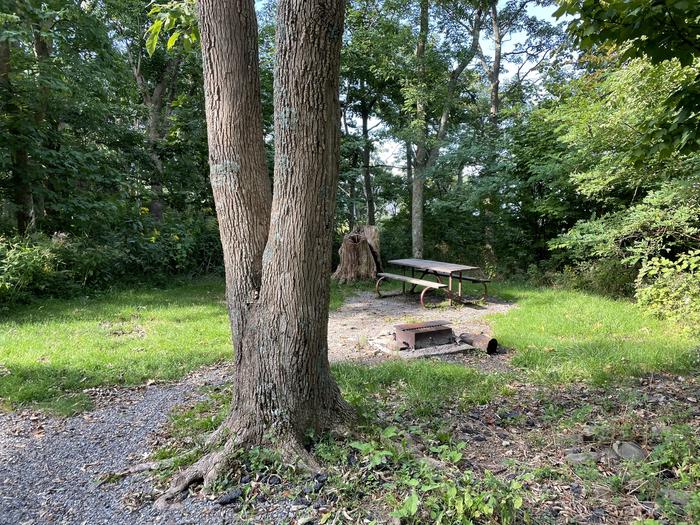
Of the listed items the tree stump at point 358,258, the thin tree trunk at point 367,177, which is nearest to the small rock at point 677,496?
the tree stump at point 358,258

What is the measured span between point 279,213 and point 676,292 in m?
6.65

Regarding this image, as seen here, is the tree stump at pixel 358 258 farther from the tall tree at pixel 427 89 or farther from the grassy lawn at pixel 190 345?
the grassy lawn at pixel 190 345

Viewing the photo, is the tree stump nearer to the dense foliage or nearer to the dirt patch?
the dirt patch

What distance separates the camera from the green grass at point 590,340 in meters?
4.58

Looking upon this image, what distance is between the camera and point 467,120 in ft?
55.1

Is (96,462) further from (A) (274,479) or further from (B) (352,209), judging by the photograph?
(B) (352,209)

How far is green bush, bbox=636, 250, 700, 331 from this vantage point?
628cm

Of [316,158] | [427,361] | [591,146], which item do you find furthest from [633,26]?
[591,146]

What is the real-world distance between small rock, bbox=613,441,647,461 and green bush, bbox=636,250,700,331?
4.04m

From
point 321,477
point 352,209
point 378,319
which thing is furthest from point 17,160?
point 321,477

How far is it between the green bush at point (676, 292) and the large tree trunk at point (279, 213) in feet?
18.8

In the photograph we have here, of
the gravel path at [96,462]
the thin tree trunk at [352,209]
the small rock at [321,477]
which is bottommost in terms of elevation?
the gravel path at [96,462]

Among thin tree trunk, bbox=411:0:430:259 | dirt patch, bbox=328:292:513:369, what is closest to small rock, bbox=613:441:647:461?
dirt patch, bbox=328:292:513:369

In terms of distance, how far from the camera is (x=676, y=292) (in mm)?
6695
